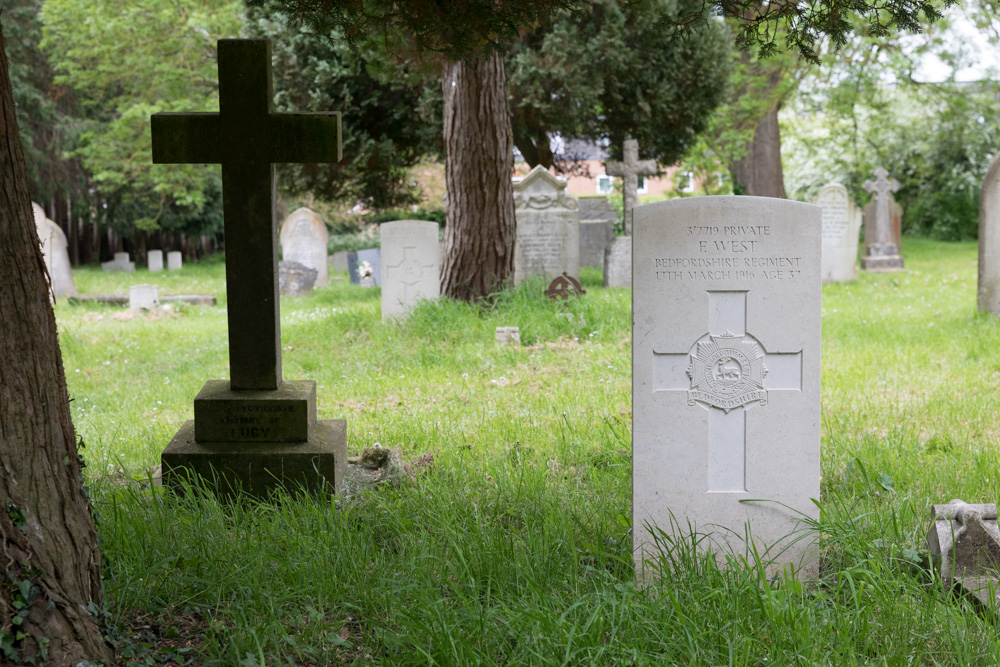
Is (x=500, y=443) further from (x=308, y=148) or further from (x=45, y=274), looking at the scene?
(x=45, y=274)

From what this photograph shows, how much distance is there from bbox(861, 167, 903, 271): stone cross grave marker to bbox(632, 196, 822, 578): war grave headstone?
51.4ft

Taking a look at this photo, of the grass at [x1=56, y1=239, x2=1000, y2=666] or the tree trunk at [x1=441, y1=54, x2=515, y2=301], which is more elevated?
the tree trunk at [x1=441, y1=54, x2=515, y2=301]

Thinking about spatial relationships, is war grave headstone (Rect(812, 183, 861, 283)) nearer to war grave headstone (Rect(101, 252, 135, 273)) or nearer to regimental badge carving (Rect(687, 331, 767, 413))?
regimental badge carving (Rect(687, 331, 767, 413))

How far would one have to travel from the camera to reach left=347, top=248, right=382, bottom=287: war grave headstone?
711 inches

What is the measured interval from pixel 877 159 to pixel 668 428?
2742 cm

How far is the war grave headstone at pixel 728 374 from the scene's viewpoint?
3.38 m

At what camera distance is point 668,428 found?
11.4 ft

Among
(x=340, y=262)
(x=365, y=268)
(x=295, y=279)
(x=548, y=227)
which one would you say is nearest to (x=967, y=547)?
→ (x=548, y=227)

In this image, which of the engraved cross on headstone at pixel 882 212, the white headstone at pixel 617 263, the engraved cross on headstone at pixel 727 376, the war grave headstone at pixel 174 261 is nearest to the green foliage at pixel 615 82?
the white headstone at pixel 617 263

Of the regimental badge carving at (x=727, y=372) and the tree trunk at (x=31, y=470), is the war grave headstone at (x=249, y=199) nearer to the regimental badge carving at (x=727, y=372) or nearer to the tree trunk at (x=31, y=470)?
the tree trunk at (x=31, y=470)

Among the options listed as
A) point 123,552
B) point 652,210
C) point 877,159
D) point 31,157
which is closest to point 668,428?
point 652,210

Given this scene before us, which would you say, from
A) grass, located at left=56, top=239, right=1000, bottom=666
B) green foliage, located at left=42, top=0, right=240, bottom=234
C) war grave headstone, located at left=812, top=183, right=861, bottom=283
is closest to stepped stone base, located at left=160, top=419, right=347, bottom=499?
grass, located at left=56, top=239, right=1000, bottom=666

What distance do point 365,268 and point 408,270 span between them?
7.70 m

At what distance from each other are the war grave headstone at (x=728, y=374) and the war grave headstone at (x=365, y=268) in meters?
14.7
